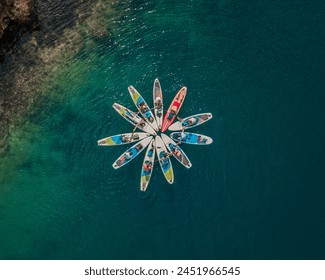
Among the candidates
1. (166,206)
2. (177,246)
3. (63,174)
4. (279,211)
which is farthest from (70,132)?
(279,211)

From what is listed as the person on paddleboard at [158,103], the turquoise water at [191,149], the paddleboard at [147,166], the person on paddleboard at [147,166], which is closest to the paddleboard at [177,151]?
the turquoise water at [191,149]

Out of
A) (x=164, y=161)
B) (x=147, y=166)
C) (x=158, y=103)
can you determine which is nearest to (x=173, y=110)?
(x=158, y=103)

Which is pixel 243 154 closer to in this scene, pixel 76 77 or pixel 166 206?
pixel 166 206

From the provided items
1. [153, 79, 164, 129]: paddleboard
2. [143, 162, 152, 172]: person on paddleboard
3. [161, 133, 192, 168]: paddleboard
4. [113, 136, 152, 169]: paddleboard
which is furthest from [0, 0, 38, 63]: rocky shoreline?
[143, 162, 152, 172]: person on paddleboard

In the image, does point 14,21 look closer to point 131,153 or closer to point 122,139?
point 122,139

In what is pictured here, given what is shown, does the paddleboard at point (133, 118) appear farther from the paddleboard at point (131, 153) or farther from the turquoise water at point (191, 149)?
the paddleboard at point (131, 153)

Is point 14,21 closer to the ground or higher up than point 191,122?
higher up

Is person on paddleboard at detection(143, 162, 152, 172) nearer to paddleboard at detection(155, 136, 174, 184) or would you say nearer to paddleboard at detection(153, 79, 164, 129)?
paddleboard at detection(155, 136, 174, 184)
